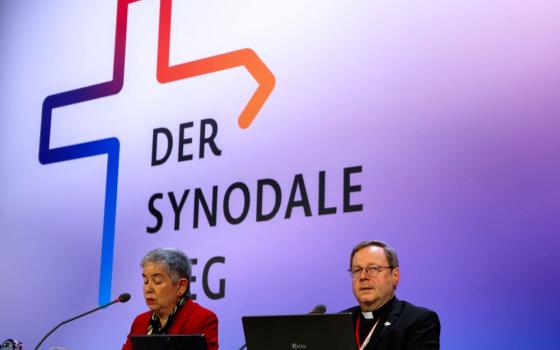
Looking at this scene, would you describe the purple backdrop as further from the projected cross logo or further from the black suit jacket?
the black suit jacket

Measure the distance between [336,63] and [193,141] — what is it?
107 cm

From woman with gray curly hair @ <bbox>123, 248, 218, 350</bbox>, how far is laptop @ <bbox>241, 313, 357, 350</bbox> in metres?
0.98

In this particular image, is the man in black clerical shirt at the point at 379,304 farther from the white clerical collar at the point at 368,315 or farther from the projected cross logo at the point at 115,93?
the projected cross logo at the point at 115,93

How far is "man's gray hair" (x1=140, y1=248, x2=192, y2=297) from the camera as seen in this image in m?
4.46

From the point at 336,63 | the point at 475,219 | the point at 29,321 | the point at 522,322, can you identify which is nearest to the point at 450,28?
the point at 336,63

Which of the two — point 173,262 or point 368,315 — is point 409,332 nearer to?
point 368,315

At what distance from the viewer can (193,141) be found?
5418 millimetres

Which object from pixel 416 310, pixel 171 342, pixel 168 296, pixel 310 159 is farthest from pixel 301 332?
pixel 310 159

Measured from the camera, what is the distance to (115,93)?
19.4 ft

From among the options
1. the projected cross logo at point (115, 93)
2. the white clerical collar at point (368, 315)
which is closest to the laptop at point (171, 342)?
the white clerical collar at point (368, 315)

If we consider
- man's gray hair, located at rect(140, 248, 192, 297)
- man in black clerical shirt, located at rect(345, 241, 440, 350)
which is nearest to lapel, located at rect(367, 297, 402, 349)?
man in black clerical shirt, located at rect(345, 241, 440, 350)

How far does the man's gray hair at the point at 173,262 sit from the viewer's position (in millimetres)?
4465

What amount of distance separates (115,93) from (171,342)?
2739mm

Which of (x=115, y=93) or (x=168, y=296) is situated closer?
(x=168, y=296)
